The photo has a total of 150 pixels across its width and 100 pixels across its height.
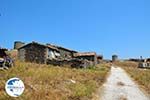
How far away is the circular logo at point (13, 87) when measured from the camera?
11959 millimetres

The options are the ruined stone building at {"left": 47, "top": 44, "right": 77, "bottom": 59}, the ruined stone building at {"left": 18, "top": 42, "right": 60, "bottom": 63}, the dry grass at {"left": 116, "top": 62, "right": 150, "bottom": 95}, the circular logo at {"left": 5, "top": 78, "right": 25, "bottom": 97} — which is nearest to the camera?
the circular logo at {"left": 5, "top": 78, "right": 25, "bottom": 97}

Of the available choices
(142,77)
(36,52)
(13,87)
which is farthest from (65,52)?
(13,87)

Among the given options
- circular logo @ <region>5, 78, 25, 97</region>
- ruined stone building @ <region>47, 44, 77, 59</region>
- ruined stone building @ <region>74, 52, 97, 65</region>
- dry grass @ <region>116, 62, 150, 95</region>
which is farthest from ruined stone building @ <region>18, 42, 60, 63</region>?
circular logo @ <region>5, 78, 25, 97</region>

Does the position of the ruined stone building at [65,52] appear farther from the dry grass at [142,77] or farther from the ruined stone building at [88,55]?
the dry grass at [142,77]

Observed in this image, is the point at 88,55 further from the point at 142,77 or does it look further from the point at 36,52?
the point at 142,77

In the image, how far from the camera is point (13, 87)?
12055mm

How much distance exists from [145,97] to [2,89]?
1048 cm

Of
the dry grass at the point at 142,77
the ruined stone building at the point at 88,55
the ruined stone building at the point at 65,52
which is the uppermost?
the ruined stone building at the point at 65,52

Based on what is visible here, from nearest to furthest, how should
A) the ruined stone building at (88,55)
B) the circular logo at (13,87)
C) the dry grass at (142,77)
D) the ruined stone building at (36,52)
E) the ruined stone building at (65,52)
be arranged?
the circular logo at (13,87), the dry grass at (142,77), the ruined stone building at (36,52), the ruined stone building at (65,52), the ruined stone building at (88,55)

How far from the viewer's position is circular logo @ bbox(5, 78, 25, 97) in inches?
471

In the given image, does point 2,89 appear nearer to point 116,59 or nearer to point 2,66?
point 2,66

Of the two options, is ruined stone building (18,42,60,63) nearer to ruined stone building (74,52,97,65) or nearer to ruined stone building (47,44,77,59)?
ruined stone building (47,44,77,59)

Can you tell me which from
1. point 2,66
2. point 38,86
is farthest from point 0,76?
point 2,66

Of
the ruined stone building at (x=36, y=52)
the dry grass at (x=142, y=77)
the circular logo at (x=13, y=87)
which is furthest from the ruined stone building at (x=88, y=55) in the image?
the circular logo at (x=13, y=87)
